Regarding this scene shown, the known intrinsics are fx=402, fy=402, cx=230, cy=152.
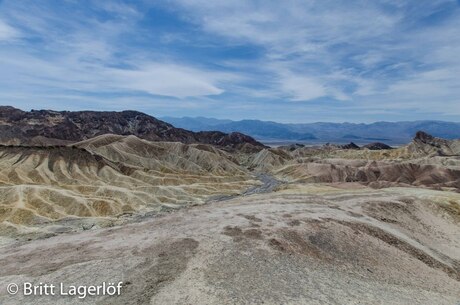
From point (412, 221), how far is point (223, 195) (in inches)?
3480

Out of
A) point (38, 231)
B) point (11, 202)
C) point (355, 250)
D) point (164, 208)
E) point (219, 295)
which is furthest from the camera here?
point (164, 208)

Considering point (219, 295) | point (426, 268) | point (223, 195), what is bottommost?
point (223, 195)

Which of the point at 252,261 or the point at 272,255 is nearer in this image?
the point at 252,261

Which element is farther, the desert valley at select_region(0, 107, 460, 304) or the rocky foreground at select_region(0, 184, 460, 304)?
the desert valley at select_region(0, 107, 460, 304)

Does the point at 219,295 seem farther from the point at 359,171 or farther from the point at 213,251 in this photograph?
the point at 359,171

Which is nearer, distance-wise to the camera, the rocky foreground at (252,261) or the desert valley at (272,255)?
the rocky foreground at (252,261)

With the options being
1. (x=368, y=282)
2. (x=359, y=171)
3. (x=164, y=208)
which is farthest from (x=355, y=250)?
(x=359, y=171)

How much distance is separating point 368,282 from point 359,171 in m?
136

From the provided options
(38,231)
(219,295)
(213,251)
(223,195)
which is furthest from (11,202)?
(219,295)

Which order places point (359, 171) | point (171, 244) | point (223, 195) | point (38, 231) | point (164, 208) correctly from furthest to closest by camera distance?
point (359, 171)
point (223, 195)
point (164, 208)
point (38, 231)
point (171, 244)

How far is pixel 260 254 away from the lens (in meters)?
28.0

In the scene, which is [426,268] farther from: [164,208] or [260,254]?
[164,208]

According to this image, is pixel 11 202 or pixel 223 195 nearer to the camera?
pixel 11 202

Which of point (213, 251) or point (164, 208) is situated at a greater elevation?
point (213, 251)
